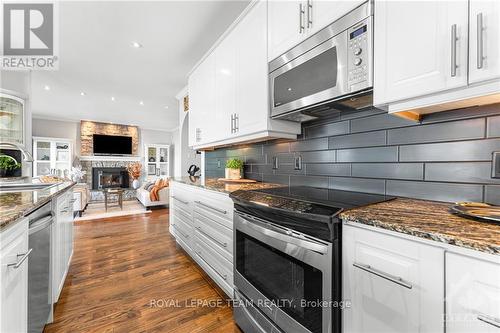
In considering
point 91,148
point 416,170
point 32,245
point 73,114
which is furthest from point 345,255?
point 91,148

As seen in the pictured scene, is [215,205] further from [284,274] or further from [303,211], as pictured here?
[303,211]

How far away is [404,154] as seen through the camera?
1.25m

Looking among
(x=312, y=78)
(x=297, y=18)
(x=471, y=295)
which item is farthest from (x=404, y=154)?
(x=297, y=18)

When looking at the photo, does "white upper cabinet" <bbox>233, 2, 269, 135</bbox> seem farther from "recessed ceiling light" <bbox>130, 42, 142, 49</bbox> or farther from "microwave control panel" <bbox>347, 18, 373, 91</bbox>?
"recessed ceiling light" <bbox>130, 42, 142, 49</bbox>

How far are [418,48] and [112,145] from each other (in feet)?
28.9

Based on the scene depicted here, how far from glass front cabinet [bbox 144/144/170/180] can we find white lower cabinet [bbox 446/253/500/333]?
8.83 metres

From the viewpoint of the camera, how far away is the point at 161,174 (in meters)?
8.71

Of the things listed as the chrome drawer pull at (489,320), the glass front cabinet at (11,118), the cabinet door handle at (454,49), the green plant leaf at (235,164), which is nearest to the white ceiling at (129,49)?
the glass front cabinet at (11,118)

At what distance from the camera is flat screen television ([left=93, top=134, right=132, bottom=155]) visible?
295 inches

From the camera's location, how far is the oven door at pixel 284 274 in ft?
3.03

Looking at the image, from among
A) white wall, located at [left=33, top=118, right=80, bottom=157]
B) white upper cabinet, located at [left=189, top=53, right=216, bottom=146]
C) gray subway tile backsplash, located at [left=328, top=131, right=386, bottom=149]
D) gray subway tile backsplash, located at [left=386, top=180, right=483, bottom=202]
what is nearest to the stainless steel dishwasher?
white upper cabinet, located at [left=189, top=53, right=216, bottom=146]

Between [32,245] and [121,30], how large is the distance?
229 cm

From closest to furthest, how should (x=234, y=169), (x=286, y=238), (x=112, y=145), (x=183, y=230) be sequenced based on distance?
1. (x=286, y=238)
2. (x=234, y=169)
3. (x=183, y=230)
4. (x=112, y=145)

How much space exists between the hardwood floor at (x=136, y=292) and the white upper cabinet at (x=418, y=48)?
5.75 feet
